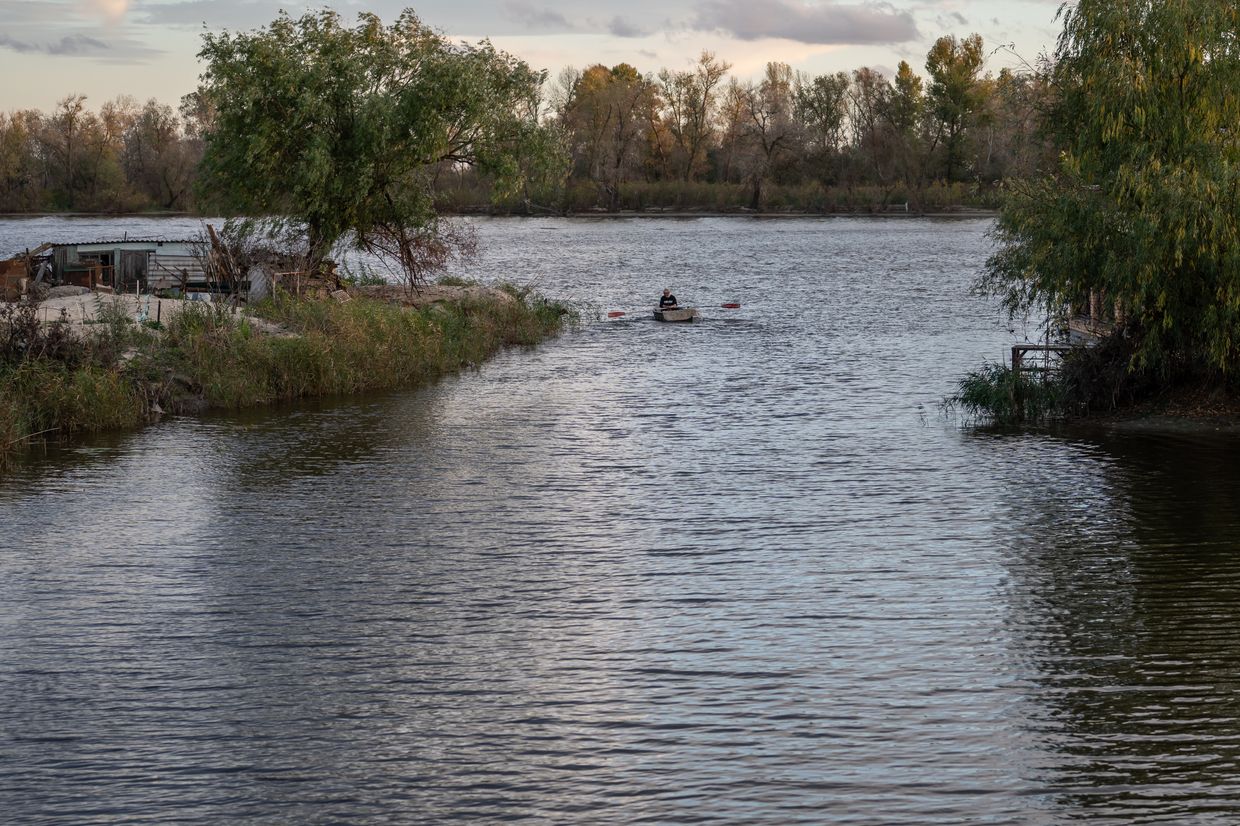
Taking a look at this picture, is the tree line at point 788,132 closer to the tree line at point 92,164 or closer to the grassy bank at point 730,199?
the grassy bank at point 730,199

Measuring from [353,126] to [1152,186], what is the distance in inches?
989

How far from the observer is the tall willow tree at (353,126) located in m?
41.8

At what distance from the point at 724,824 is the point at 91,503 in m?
15.9

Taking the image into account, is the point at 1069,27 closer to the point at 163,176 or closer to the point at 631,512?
the point at 631,512

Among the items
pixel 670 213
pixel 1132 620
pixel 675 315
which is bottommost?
pixel 1132 620

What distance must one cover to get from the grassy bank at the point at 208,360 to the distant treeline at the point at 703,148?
353 feet

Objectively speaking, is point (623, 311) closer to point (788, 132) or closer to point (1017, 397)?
point (1017, 397)

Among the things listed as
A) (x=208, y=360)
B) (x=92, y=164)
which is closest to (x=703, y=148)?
(x=92, y=164)

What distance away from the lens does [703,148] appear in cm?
16800

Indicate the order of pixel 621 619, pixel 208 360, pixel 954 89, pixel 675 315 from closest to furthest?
pixel 621 619 < pixel 208 360 < pixel 675 315 < pixel 954 89

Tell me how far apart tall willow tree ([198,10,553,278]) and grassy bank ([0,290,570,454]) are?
4.34 meters

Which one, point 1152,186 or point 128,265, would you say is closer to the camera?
point 1152,186

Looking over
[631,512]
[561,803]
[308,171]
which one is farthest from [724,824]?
[308,171]

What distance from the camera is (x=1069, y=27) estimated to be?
91.9ft
